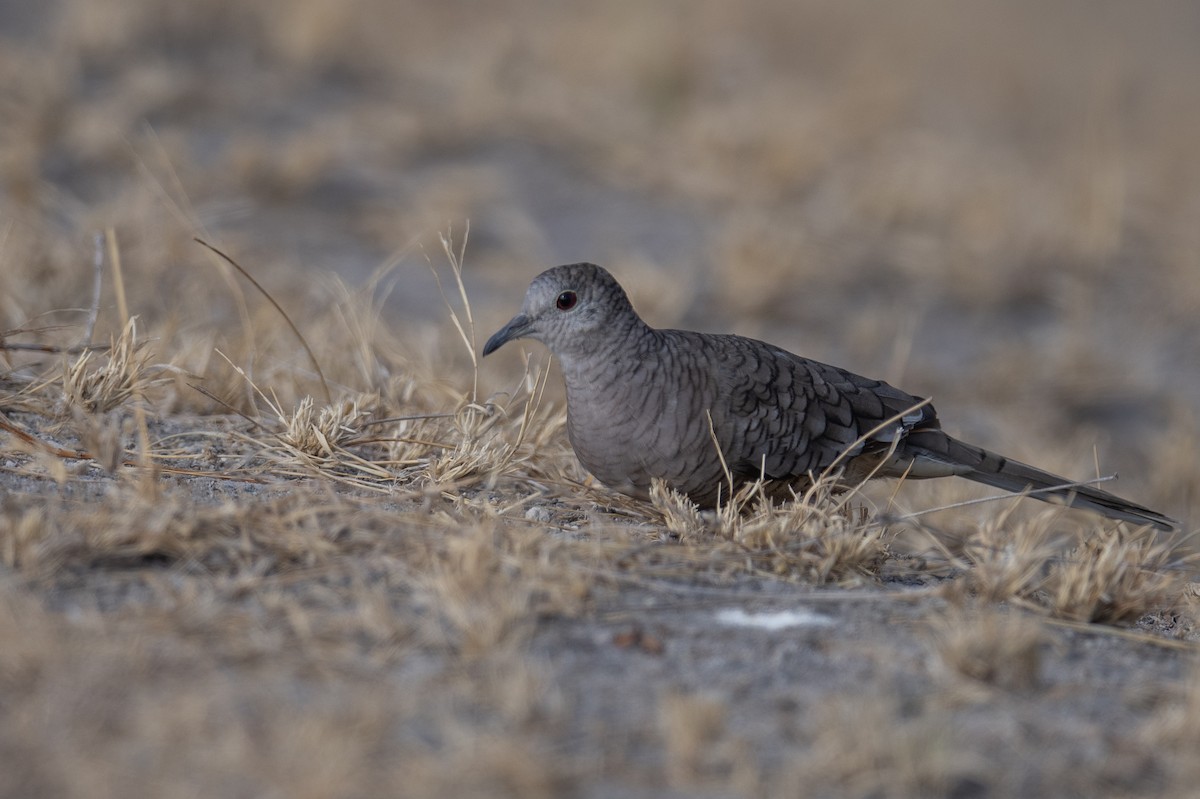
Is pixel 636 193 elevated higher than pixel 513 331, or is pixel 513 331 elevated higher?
pixel 636 193

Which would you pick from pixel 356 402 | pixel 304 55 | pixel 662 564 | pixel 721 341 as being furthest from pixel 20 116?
pixel 662 564

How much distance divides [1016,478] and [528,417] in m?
1.43

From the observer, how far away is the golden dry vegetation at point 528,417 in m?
2.04

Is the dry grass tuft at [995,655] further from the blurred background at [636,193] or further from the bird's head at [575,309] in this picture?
the blurred background at [636,193]

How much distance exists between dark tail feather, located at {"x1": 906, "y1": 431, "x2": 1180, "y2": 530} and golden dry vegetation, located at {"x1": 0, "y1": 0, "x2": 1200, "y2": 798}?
11cm

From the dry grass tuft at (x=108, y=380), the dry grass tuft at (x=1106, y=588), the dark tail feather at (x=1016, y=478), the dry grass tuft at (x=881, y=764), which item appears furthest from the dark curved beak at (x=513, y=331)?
the dry grass tuft at (x=881, y=764)

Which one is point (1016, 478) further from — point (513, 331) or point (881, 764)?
point (881, 764)

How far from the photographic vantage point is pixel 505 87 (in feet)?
27.9

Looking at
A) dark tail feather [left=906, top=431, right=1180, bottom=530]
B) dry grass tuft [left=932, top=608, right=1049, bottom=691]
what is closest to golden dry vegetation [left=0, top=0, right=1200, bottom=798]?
dry grass tuft [left=932, top=608, right=1049, bottom=691]

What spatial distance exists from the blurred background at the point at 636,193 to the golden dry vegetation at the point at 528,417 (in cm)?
3

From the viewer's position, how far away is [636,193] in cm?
777

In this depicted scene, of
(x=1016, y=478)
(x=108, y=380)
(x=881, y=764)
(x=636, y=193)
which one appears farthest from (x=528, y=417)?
(x=636, y=193)

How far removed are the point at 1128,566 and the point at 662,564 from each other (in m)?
1.01

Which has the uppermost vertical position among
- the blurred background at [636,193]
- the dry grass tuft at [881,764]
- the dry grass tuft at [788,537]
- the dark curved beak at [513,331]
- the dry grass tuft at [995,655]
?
the blurred background at [636,193]
